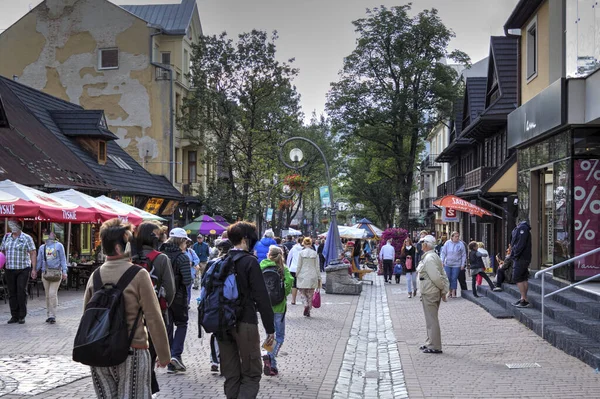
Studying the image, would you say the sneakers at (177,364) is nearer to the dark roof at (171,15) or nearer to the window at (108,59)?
the window at (108,59)

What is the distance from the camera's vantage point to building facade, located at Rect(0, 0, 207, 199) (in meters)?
40.0

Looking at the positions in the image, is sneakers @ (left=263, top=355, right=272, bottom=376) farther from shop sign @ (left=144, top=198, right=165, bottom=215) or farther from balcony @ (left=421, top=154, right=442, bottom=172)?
balcony @ (left=421, top=154, right=442, bottom=172)

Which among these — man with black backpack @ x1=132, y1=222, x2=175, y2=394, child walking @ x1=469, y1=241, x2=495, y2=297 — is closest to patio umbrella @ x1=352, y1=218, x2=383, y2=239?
child walking @ x1=469, y1=241, x2=495, y2=297

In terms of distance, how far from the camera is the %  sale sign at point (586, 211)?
14711 mm

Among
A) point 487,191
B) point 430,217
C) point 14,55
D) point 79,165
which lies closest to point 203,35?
point 14,55

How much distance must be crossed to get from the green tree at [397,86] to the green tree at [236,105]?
5110 mm

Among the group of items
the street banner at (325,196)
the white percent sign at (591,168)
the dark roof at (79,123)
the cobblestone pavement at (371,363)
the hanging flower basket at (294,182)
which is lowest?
the cobblestone pavement at (371,363)

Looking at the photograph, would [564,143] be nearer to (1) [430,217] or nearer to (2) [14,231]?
(2) [14,231]

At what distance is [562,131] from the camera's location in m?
15.6

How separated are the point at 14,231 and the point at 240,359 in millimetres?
8243

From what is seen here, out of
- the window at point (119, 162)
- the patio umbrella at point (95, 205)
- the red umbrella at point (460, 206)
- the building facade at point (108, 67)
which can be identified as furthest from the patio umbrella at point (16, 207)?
the building facade at point (108, 67)

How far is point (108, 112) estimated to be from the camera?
40.8 m

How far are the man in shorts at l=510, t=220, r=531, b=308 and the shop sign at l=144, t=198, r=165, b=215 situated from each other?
23602 millimetres

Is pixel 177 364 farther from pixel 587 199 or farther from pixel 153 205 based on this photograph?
pixel 153 205
